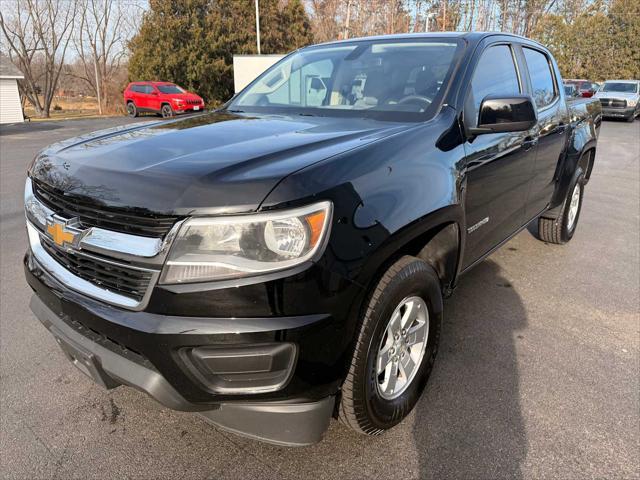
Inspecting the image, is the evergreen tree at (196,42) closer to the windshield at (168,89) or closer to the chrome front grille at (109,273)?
the windshield at (168,89)

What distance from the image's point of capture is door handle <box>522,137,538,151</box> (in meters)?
3.30

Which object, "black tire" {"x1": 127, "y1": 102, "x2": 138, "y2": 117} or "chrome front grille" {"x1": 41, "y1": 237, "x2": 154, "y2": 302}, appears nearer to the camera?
"chrome front grille" {"x1": 41, "y1": 237, "x2": 154, "y2": 302}

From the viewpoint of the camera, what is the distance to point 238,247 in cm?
164

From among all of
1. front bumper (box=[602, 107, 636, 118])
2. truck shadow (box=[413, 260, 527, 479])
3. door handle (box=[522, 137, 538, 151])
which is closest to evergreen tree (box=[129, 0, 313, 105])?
front bumper (box=[602, 107, 636, 118])

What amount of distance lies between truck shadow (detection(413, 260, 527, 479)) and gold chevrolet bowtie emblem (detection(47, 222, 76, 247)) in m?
1.75

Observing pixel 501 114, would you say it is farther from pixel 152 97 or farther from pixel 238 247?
pixel 152 97

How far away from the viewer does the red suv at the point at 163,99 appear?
24812 mm

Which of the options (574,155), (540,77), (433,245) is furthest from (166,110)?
(433,245)

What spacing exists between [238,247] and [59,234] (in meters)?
0.85

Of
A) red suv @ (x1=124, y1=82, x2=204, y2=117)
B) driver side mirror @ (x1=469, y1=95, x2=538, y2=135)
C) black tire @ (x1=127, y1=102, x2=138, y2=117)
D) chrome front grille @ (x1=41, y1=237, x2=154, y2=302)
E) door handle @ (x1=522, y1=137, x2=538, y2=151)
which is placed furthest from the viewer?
black tire @ (x1=127, y1=102, x2=138, y2=117)

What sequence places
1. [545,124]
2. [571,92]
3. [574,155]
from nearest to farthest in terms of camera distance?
1. [545,124]
2. [574,155]
3. [571,92]

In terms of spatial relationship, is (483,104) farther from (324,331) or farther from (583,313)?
(583,313)

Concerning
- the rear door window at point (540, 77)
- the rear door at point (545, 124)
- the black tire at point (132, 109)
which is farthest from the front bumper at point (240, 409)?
the black tire at point (132, 109)

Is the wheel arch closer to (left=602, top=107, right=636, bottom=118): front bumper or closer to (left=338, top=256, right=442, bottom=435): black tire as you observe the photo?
(left=338, top=256, right=442, bottom=435): black tire
